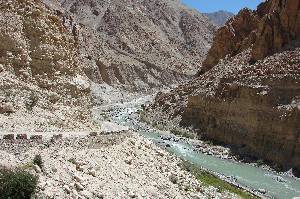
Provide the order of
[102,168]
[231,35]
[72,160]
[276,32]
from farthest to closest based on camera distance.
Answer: [231,35], [276,32], [102,168], [72,160]

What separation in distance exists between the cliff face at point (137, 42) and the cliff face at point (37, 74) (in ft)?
223

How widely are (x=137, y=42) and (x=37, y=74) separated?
12147 centimetres

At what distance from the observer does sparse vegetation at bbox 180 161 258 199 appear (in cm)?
3434

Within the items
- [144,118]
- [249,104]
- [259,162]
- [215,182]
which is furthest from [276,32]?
[215,182]

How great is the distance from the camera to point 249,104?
5688cm

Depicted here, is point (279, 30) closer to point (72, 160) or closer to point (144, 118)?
point (144, 118)

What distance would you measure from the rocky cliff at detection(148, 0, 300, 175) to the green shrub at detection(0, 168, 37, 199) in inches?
1346

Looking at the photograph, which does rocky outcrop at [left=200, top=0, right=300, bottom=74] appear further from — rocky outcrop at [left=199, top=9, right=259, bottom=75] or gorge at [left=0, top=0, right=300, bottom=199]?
rocky outcrop at [left=199, top=9, right=259, bottom=75]

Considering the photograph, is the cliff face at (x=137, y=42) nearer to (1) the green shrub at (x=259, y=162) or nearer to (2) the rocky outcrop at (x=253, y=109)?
(2) the rocky outcrop at (x=253, y=109)

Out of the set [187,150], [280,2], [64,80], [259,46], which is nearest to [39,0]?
[64,80]

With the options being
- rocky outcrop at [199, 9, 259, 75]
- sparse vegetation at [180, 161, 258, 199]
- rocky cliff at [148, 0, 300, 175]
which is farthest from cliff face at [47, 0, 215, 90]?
sparse vegetation at [180, 161, 258, 199]

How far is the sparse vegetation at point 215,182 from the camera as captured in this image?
113 ft

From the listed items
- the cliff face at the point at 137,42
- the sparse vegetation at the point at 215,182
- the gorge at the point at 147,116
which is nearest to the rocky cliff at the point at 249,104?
the gorge at the point at 147,116

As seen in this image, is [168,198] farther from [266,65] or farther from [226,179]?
[266,65]
